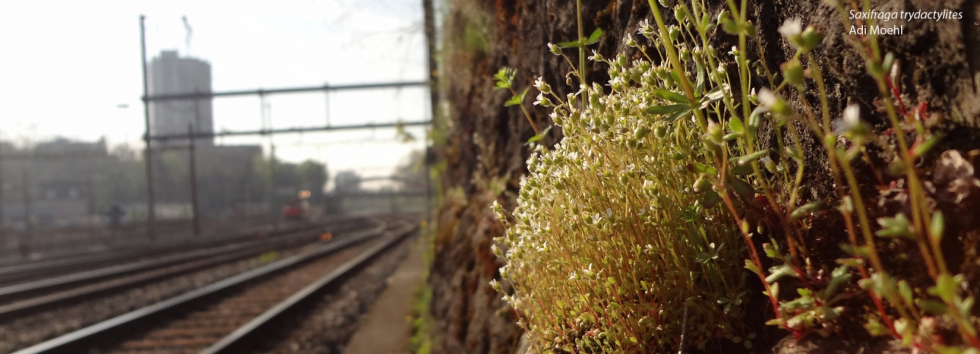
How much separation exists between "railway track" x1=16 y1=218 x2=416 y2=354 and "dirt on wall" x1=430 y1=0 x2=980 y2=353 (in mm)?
2311

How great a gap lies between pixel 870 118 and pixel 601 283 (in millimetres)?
669

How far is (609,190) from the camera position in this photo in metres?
1.48

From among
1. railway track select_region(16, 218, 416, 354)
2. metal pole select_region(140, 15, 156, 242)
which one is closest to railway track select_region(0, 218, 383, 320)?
railway track select_region(16, 218, 416, 354)

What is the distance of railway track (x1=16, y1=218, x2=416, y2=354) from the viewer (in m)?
6.14

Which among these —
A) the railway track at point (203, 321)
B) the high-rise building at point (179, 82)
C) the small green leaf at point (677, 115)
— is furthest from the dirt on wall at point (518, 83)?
the high-rise building at point (179, 82)

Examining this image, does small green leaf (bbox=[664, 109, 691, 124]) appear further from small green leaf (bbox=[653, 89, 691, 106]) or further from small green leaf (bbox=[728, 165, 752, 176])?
small green leaf (bbox=[728, 165, 752, 176])

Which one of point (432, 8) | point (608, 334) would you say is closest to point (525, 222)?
point (608, 334)

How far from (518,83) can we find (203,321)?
590 centimetres

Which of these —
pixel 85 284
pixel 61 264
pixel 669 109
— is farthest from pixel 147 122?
pixel 669 109

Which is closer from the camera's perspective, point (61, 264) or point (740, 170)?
point (740, 170)

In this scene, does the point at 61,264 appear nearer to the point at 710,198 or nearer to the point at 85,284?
the point at 85,284

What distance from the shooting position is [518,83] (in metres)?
3.54

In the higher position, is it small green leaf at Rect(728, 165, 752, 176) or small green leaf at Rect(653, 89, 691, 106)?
small green leaf at Rect(653, 89, 691, 106)

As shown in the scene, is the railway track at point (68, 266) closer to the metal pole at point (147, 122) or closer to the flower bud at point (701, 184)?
the metal pole at point (147, 122)
